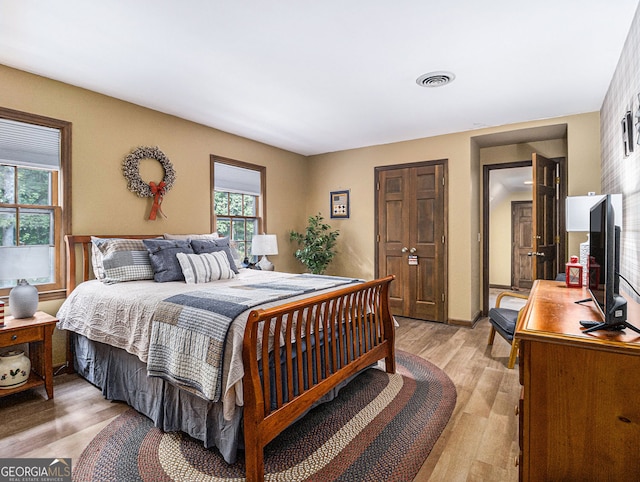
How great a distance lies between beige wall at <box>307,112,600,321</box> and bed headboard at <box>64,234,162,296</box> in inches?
129

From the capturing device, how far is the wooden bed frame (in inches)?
65.6

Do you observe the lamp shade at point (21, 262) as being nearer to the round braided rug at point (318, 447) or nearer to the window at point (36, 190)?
the window at point (36, 190)

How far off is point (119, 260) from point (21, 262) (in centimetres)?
62

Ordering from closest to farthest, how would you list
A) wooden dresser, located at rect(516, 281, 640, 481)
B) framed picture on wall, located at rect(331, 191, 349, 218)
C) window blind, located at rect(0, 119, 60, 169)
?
1. wooden dresser, located at rect(516, 281, 640, 481)
2. window blind, located at rect(0, 119, 60, 169)
3. framed picture on wall, located at rect(331, 191, 349, 218)

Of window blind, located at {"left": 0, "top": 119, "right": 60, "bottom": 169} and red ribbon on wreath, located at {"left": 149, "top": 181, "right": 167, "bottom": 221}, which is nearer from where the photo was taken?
window blind, located at {"left": 0, "top": 119, "right": 60, "bottom": 169}

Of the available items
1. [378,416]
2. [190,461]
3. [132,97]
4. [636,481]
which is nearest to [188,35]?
[132,97]

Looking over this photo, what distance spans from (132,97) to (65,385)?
8.31 feet

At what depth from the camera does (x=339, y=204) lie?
5426 millimetres

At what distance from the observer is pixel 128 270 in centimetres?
289

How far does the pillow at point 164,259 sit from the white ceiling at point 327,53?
137 cm

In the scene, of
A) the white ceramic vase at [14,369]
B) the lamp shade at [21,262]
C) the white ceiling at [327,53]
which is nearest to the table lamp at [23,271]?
the lamp shade at [21,262]

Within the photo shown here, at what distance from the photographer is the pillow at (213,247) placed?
3346 mm

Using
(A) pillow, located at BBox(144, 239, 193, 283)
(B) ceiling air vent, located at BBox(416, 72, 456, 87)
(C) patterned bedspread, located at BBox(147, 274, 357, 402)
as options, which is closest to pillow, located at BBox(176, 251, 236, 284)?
(A) pillow, located at BBox(144, 239, 193, 283)

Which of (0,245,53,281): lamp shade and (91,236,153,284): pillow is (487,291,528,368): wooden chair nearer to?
(91,236,153,284): pillow
